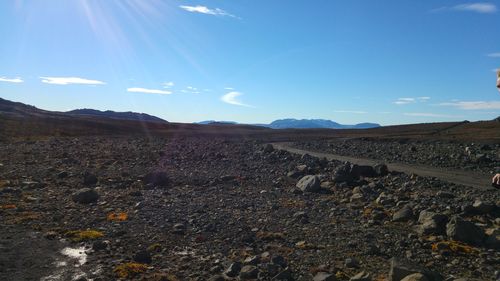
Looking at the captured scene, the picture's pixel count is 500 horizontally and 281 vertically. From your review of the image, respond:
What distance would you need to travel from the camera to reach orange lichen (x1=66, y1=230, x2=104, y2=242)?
13.5m

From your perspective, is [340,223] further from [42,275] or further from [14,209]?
[14,209]

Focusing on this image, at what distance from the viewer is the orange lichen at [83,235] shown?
44.2 ft

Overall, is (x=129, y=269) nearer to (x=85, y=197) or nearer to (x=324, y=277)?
(x=324, y=277)

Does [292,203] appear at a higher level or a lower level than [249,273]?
higher

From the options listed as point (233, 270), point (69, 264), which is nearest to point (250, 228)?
point (233, 270)

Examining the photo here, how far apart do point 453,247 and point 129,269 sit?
7832mm

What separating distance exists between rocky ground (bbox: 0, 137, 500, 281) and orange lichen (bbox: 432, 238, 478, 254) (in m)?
0.03

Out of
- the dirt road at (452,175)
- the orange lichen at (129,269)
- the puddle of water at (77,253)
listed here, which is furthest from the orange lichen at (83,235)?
the dirt road at (452,175)

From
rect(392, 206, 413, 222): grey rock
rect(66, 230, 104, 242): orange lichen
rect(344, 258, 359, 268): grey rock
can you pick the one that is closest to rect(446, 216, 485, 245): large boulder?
rect(392, 206, 413, 222): grey rock

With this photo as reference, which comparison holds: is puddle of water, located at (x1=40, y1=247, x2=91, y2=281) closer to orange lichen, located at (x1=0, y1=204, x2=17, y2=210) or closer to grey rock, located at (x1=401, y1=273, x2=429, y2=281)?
orange lichen, located at (x1=0, y1=204, x2=17, y2=210)

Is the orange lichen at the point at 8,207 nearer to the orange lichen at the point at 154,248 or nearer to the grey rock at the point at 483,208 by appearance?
the orange lichen at the point at 154,248

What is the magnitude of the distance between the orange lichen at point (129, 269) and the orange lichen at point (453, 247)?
7.11m

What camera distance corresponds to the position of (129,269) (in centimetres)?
1074

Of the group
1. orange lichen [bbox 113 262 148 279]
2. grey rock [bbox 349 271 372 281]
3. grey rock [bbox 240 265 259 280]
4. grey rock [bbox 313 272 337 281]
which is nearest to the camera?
grey rock [bbox 349 271 372 281]
